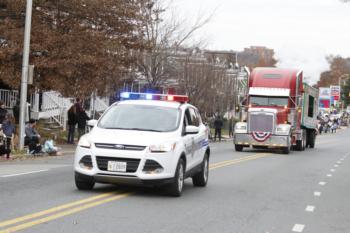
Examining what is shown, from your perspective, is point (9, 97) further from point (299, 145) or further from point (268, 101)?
point (299, 145)

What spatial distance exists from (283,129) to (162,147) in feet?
61.7

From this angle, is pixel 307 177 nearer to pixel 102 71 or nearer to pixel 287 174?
pixel 287 174

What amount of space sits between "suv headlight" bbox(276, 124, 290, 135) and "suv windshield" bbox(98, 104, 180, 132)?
17222mm

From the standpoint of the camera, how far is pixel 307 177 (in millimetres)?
17125

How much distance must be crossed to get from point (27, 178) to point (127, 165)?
4052 mm

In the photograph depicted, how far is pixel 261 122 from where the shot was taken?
28.8 metres

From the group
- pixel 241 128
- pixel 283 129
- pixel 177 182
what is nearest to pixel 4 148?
pixel 177 182

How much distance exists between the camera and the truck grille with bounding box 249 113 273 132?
28656 millimetres

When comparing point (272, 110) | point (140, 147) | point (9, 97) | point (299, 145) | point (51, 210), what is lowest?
point (299, 145)

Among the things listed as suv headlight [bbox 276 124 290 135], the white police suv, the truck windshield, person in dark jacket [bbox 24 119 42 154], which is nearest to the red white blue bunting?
suv headlight [bbox 276 124 290 135]

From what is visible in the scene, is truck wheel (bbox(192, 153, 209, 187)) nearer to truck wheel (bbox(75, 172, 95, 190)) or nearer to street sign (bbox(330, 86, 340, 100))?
truck wheel (bbox(75, 172, 95, 190))

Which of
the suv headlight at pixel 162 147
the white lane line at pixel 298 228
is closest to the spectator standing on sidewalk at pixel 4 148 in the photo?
the suv headlight at pixel 162 147

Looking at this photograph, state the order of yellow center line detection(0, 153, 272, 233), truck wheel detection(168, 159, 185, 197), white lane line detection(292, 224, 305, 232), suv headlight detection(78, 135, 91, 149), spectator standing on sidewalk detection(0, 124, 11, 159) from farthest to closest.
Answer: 1. spectator standing on sidewalk detection(0, 124, 11, 159)
2. truck wheel detection(168, 159, 185, 197)
3. suv headlight detection(78, 135, 91, 149)
4. white lane line detection(292, 224, 305, 232)
5. yellow center line detection(0, 153, 272, 233)

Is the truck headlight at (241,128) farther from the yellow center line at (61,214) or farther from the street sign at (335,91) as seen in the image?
the street sign at (335,91)
